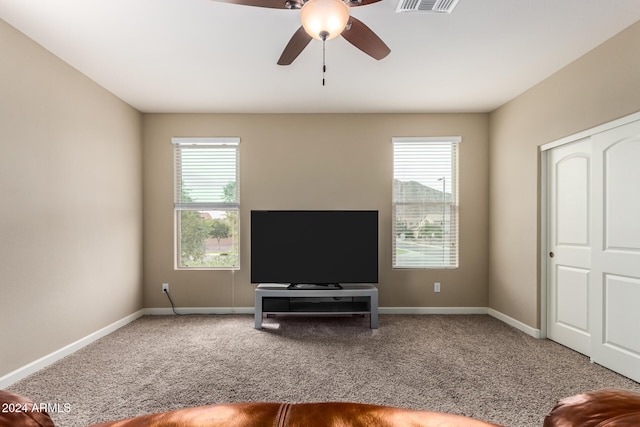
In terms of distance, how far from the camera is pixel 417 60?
3.07 meters

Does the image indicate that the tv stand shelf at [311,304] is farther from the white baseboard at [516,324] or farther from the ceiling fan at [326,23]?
the ceiling fan at [326,23]

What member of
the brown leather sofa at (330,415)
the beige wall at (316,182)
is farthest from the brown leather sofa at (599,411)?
the beige wall at (316,182)

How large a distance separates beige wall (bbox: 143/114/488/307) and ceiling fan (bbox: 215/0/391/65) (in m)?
2.23

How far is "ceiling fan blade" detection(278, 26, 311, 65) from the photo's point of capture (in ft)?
6.84

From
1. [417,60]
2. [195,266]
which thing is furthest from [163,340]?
[417,60]

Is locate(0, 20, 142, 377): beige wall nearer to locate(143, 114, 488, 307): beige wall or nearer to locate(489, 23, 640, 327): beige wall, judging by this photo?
locate(143, 114, 488, 307): beige wall

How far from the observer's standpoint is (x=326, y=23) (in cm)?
161

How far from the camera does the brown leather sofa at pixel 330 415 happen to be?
619 millimetres

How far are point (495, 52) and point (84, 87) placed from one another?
3.85 metres

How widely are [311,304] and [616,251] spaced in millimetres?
2907

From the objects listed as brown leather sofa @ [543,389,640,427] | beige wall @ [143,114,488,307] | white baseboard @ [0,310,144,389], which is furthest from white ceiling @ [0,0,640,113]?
white baseboard @ [0,310,144,389]

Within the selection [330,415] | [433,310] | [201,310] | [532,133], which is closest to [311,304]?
[201,310]

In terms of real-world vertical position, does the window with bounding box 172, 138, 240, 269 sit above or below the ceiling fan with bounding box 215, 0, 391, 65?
below

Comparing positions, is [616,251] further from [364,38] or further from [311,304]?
[311,304]
